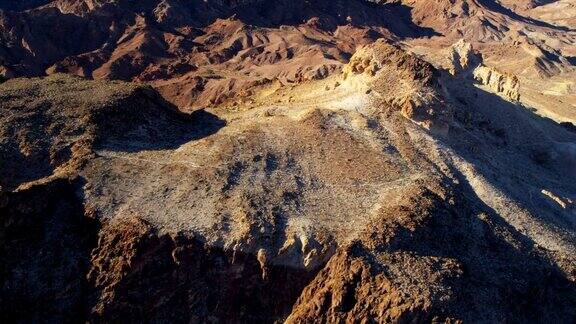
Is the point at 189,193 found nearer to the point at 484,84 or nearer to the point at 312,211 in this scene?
the point at 312,211

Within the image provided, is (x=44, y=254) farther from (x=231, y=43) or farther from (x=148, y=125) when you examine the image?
(x=231, y=43)

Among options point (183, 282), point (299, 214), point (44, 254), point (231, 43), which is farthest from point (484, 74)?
point (231, 43)

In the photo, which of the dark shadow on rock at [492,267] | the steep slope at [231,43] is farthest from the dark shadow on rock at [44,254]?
the steep slope at [231,43]

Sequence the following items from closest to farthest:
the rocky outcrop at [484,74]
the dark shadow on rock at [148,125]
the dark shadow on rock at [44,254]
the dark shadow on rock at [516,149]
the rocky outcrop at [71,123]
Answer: the dark shadow on rock at [44,254], the rocky outcrop at [71,123], the dark shadow on rock at [148,125], the dark shadow on rock at [516,149], the rocky outcrop at [484,74]

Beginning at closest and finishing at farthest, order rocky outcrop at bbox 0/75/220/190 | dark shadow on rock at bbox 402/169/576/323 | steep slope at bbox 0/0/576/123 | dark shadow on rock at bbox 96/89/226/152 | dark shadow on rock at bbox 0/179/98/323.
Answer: dark shadow on rock at bbox 0/179/98/323 < dark shadow on rock at bbox 402/169/576/323 < rocky outcrop at bbox 0/75/220/190 < dark shadow on rock at bbox 96/89/226/152 < steep slope at bbox 0/0/576/123

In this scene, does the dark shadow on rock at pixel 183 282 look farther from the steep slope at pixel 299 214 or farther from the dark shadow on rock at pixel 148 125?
the dark shadow on rock at pixel 148 125

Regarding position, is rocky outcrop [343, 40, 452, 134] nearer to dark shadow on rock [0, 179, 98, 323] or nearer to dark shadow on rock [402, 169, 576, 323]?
dark shadow on rock [402, 169, 576, 323]

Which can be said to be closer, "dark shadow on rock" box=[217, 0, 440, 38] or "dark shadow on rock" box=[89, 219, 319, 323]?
"dark shadow on rock" box=[89, 219, 319, 323]

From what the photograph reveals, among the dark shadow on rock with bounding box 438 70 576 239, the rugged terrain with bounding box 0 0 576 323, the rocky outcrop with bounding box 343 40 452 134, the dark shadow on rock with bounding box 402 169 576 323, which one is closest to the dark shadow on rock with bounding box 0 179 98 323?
the rugged terrain with bounding box 0 0 576 323
